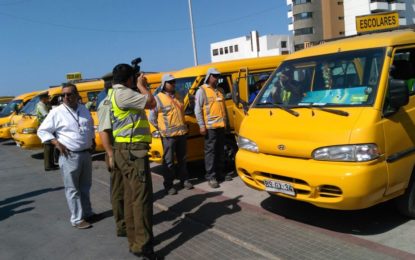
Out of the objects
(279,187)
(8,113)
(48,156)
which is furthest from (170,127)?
(8,113)

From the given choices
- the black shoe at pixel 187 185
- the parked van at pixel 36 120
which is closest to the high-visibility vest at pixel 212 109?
the black shoe at pixel 187 185

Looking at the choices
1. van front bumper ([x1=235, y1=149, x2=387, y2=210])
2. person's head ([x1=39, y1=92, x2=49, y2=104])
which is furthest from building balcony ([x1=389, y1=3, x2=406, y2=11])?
van front bumper ([x1=235, y1=149, x2=387, y2=210])

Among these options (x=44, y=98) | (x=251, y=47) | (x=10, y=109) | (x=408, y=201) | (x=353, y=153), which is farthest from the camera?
(x=251, y=47)

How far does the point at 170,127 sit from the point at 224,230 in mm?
2380

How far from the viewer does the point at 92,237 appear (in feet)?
17.3

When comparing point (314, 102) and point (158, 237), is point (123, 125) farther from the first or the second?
point (314, 102)

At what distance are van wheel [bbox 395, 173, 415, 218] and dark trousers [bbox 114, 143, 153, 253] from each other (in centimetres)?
291

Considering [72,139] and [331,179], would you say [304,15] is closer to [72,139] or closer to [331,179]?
[72,139]

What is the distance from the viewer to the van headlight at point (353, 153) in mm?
4277

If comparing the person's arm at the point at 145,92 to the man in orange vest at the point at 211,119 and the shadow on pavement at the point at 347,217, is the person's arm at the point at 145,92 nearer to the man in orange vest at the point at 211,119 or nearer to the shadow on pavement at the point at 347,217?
the shadow on pavement at the point at 347,217

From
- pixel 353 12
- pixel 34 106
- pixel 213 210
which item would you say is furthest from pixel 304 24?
pixel 213 210

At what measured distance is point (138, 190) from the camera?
439 cm

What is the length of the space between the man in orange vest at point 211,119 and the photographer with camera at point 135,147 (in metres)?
A: 2.76

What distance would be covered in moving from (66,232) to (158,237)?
1336mm
